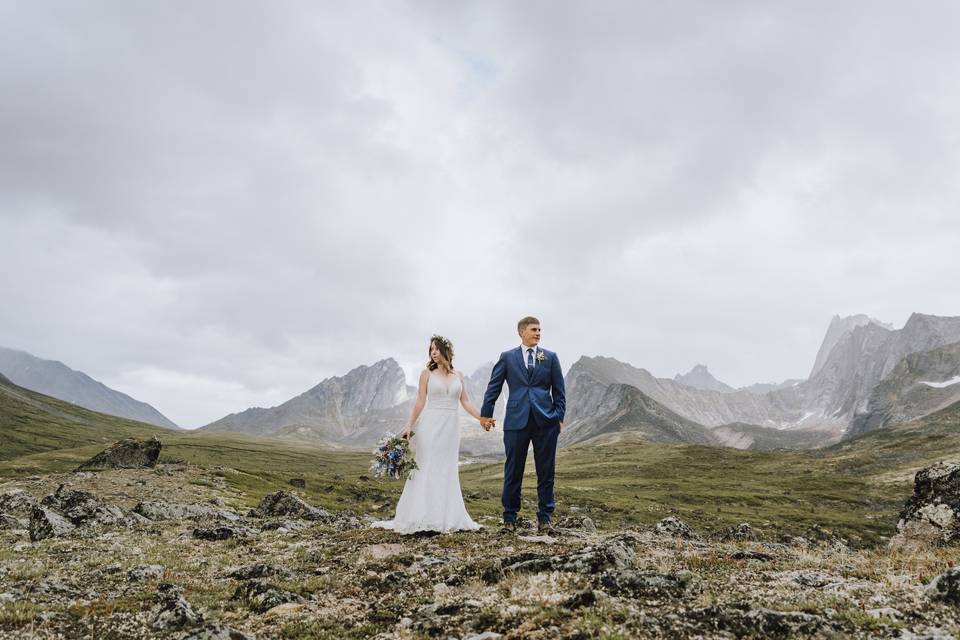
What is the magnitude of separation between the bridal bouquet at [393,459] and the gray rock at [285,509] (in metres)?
19.7

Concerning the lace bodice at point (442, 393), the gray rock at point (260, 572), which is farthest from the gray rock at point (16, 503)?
the lace bodice at point (442, 393)

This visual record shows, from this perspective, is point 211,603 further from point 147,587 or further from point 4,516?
point 4,516

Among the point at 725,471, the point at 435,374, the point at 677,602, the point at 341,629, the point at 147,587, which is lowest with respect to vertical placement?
the point at 725,471

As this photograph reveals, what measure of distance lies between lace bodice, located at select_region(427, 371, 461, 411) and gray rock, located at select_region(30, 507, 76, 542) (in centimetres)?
2017

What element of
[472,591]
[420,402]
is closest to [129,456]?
[420,402]

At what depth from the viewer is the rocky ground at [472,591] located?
26.6ft

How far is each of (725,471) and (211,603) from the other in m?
186

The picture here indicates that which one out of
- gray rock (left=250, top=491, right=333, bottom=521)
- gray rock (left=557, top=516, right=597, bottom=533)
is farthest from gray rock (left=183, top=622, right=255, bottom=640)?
gray rock (left=250, top=491, right=333, bottom=521)

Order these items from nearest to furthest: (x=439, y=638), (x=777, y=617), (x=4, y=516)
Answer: (x=777, y=617) → (x=439, y=638) → (x=4, y=516)

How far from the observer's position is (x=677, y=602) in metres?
9.42

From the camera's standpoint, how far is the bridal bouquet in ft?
60.1

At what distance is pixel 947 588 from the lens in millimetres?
8570

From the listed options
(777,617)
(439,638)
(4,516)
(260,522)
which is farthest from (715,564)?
(4,516)

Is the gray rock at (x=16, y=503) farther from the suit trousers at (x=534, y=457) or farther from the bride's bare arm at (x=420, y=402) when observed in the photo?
the suit trousers at (x=534, y=457)
